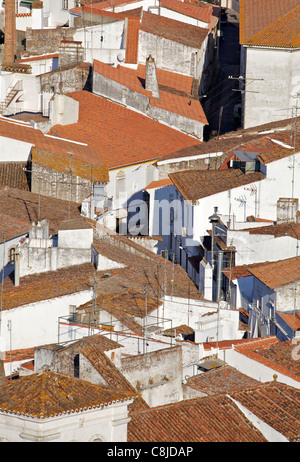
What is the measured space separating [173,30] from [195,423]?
154 feet

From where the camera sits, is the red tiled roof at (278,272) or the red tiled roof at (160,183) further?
the red tiled roof at (160,183)

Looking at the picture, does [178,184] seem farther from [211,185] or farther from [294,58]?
[294,58]

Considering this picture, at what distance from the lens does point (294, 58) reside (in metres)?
67.3

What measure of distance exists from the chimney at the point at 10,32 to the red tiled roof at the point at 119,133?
11034 mm

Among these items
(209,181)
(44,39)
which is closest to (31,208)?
(209,181)

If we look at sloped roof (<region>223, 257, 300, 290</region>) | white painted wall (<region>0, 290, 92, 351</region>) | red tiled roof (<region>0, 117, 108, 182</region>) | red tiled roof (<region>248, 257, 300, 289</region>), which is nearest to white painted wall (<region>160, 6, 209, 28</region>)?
red tiled roof (<region>0, 117, 108, 182</region>)

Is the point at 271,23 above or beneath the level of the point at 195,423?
above

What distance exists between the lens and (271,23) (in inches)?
2714

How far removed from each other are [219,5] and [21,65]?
2308 cm

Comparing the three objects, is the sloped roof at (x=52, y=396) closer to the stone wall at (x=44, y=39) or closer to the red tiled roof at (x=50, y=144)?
the red tiled roof at (x=50, y=144)

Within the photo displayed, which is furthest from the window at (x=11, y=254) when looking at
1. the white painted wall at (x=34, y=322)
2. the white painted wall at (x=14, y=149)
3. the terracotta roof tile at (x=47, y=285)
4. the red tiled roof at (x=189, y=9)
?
the red tiled roof at (x=189, y=9)

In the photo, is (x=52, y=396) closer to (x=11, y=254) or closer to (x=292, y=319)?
(x=292, y=319)

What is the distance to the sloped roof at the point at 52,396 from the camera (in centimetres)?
2972

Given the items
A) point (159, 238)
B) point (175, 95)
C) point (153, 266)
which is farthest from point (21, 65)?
point (153, 266)
